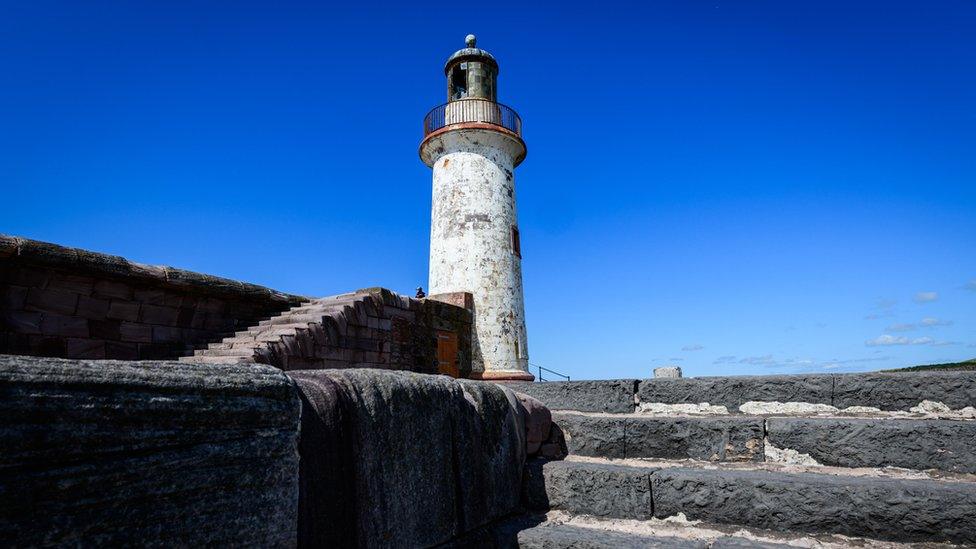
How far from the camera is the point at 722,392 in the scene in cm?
409

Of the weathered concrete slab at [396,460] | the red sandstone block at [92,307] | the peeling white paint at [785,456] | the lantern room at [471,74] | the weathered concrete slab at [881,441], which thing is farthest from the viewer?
the lantern room at [471,74]

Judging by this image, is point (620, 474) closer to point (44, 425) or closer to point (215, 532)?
point (215, 532)

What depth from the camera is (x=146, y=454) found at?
4.03 feet

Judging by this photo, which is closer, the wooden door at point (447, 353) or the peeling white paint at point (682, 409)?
the peeling white paint at point (682, 409)

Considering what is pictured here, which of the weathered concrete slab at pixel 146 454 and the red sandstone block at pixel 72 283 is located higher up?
the red sandstone block at pixel 72 283

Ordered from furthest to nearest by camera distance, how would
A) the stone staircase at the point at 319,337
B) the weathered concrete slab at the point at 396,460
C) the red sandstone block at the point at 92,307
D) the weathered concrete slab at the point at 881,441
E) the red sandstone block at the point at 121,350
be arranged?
the stone staircase at the point at 319,337 < the red sandstone block at the point at 121,350 < the red sandstone block at the point at 92,307 < the weathered concrete slab at the point at 881,441 < the weathered concrete slab at the point at 396,460

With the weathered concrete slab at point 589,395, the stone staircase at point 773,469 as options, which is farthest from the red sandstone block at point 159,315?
the stone staircase at point 773,469

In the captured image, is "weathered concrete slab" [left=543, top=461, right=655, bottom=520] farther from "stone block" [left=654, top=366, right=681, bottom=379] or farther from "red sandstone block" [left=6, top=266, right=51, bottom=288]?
"stone block" [left=654, top=366, right=681, bottom=379]

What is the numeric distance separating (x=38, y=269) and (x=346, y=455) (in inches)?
209

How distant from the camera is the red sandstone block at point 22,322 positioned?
5.28m

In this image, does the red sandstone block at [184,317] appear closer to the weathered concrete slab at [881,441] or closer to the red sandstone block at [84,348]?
the red sandstone block at [84,348]

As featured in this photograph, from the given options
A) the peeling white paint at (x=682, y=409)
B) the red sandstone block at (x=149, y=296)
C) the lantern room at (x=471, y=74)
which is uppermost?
the lantern room at (x=471, y=74)

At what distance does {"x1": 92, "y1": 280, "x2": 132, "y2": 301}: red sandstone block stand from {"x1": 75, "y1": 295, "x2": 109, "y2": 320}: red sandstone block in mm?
73

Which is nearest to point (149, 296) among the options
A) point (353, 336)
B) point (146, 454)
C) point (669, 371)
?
point (353, 336)
